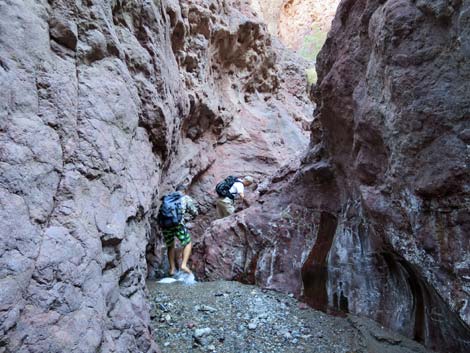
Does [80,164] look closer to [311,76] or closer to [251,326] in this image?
[251,326]

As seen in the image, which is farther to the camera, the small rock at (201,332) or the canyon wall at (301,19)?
the canyon wall at (301,19)

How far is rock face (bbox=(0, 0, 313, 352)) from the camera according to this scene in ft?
8.35

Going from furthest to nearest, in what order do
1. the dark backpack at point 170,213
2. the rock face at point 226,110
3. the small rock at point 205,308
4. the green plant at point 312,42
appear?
the green plant at point 312,42, the rock face at point 226,110, the dark backpack at point 170,213, the small rock at point 205,308

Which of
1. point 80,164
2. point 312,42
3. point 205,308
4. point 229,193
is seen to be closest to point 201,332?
point 205,308

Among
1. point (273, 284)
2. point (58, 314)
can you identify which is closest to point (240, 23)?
point (273, 284)

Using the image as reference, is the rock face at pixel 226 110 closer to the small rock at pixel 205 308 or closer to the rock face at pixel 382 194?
the rock face at pixel 382 194

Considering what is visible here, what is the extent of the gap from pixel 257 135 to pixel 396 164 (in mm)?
8420

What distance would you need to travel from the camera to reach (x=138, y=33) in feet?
18.2

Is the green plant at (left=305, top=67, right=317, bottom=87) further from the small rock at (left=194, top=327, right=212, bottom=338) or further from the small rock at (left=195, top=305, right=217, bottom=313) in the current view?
the small rock at (left=194, top=327, right=212, bottom=338)

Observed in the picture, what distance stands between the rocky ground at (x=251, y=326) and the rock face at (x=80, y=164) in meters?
0.70

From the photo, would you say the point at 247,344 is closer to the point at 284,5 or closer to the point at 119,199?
the point at 119,199

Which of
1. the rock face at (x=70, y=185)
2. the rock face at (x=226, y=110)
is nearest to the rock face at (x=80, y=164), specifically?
the rock face at (x=70, y=185)

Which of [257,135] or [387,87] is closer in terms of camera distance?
[387,87]

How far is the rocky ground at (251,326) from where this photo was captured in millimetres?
4246
